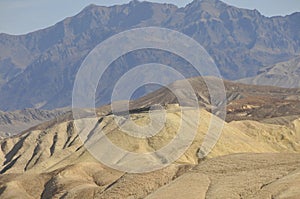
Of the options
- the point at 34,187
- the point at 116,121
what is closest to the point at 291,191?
the point at 34,187

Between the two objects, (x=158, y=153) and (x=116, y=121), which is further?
(x=116, y=121)

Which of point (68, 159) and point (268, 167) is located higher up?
point (268, 167)

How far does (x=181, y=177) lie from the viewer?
3258 inches

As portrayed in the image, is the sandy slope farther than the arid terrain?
Yes

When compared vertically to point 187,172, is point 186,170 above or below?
below

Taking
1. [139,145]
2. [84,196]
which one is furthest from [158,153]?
[84,196]

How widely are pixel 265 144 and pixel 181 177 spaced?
7574cm

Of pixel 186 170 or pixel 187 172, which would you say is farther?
pixel 186 170

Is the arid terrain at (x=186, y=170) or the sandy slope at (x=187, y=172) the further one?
the sandy slope at (x=187, y=172)

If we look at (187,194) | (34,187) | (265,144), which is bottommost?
(265,144)

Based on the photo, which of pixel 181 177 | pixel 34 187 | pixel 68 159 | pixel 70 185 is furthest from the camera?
pixel 68 159

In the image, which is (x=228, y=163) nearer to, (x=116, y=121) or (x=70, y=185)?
(x=70, y=185)

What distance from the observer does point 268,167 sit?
77125mm

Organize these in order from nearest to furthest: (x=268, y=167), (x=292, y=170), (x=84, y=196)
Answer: (x=292, y=170), (x=268, y=167), (x=84, y=196)
